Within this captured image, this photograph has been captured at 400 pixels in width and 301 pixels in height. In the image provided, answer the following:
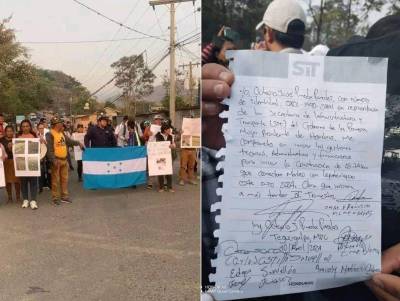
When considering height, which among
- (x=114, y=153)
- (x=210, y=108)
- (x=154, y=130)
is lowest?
(x=114, y=153)

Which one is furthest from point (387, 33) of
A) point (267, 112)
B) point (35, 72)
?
point (35, 72)

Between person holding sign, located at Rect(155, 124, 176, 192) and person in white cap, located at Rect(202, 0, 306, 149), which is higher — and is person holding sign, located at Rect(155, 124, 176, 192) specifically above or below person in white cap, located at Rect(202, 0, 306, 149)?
below

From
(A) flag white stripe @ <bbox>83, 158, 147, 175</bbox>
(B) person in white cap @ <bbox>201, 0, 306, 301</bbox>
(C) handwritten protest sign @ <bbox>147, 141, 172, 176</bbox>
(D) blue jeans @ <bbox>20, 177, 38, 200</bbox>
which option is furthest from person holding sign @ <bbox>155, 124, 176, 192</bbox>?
(B) person in white cap @ <bbox>201, 0, 306, 301</bbox>

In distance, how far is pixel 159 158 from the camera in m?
9.56

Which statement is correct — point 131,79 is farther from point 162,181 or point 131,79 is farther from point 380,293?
point 380,293

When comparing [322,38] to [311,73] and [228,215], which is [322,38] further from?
[228,215]

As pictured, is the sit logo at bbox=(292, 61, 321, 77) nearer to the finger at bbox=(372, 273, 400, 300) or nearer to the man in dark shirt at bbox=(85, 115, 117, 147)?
the finger at bbox=(372, 273, 400, 300)

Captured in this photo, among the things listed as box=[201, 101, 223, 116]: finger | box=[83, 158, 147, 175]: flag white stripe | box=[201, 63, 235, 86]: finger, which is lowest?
box=[83, 158, 147, 175]: flag white stripe

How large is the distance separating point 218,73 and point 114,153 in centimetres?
777

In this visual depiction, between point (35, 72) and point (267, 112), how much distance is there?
3322 centimetres

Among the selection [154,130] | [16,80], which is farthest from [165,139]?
[16,80]

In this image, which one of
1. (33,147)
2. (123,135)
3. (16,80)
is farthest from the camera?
(16,80)

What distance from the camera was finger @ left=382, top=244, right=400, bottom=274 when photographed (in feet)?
6.44

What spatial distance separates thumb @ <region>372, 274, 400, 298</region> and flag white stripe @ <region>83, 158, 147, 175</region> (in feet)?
25.2
